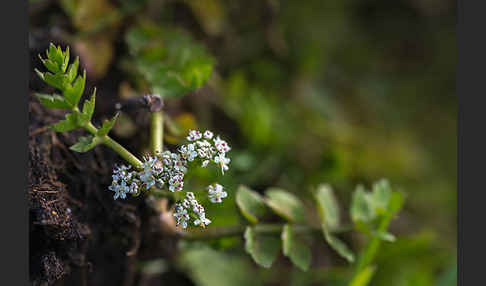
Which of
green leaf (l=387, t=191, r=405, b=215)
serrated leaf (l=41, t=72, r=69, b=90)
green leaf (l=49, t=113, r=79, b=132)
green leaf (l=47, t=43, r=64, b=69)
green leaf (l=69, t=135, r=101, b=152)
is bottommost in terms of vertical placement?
green leaf (l=387, t=191, r=405, b=215)

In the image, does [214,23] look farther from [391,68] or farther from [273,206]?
[391,68]

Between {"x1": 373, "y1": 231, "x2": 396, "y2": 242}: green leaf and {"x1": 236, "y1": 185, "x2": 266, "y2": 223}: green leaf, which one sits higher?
{"x1": 236, "y1": 185, "x2": 266, "y2": 223}: green leaf

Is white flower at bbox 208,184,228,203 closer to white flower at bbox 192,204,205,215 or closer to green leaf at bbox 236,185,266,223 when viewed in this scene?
white flower at bbox 192,204,205,215

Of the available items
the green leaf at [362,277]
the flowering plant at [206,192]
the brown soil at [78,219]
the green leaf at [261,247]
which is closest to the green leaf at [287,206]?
the flowering plant at [206,192]

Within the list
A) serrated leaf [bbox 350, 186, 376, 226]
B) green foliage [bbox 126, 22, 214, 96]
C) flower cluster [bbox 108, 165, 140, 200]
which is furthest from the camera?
serrated leaf [bbox 350, 186, 376, 226]

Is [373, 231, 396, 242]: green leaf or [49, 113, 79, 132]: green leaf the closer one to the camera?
[49, 113, 79, 132]: green leaf

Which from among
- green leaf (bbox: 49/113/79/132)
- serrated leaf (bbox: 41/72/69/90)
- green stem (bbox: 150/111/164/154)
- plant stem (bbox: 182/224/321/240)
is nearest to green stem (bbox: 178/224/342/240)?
plant stem (bbox: 182/224/321/240)
